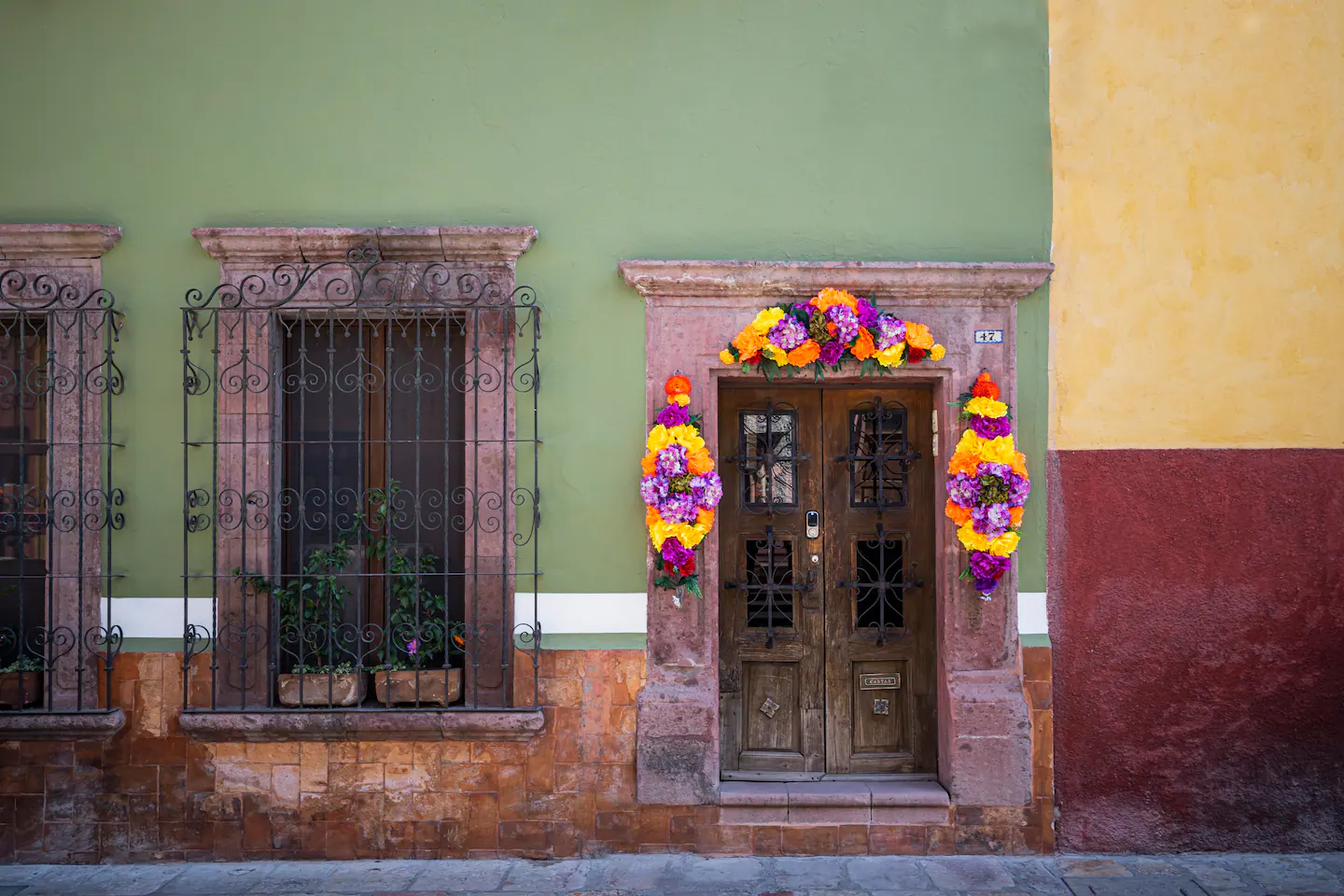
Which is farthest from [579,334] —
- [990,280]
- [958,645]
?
[958,645]

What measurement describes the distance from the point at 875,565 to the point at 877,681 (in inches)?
24.4

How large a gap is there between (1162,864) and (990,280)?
296cm

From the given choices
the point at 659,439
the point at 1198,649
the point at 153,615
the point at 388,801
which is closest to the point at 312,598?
the point at 153,615

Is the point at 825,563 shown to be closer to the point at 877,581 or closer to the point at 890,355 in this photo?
the point at 877,581

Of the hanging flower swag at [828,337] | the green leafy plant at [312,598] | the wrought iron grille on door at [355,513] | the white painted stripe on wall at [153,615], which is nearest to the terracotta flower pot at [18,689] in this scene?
the white painted stripe on wall at [153,615]

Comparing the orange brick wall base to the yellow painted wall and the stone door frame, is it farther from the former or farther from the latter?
the yellow painted wall

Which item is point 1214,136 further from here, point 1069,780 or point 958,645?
point 1069,780

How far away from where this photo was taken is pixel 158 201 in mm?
4781

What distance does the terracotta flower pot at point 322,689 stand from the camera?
15.3ft

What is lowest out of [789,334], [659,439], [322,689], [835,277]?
[322,689]

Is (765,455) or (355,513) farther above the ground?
(765,455)

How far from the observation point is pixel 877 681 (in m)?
5.01

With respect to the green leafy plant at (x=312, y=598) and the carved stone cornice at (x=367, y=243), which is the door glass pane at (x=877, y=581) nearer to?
A: the carved stone cornice at (x=367, y=243)

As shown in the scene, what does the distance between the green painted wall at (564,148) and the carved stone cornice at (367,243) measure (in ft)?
0.44
